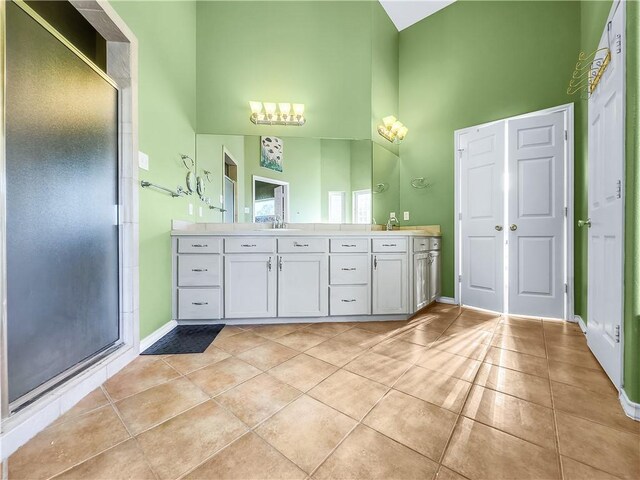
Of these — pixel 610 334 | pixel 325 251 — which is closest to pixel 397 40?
pixel 325 251

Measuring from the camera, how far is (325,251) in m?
2.42

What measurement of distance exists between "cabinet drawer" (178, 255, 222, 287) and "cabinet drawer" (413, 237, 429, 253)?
1869 mm

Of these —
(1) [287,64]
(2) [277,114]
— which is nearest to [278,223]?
(2) [277,114]

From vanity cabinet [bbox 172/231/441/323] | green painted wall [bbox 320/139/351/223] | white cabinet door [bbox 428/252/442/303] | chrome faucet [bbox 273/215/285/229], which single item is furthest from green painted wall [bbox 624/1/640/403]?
chrome faucet [bbox 273/215/285/229]

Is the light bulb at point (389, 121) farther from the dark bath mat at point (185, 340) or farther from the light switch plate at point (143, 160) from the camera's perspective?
the dark bath mat at point (185, 340)

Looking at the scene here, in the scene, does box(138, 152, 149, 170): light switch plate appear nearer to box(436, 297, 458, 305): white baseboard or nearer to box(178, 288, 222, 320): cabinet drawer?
box(178, 288, 222, 320): cabinet drawer

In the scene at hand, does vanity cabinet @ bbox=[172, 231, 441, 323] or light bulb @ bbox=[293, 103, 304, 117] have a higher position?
light bulb @ bbox=[293, 103, 304, 117]

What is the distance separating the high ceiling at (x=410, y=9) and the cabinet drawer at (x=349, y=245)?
299cm

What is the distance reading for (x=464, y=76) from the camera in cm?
310

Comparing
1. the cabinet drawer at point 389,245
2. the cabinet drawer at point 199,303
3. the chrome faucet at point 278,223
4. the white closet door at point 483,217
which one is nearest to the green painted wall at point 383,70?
the white closet door at point 483,217

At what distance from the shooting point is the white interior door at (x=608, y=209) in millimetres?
1327

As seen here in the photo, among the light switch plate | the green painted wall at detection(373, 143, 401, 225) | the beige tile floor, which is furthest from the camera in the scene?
the green painted wall at detection(373, 143, 401, 225)

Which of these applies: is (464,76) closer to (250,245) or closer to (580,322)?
(580,322)

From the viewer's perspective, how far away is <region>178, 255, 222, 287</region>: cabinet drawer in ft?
7.61
